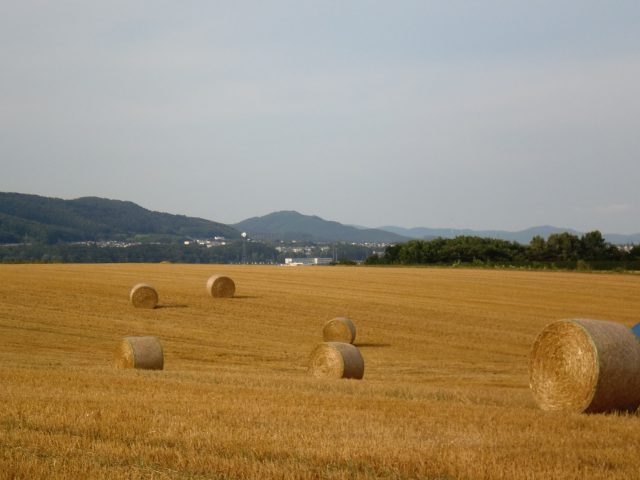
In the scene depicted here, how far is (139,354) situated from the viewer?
58.0 ft

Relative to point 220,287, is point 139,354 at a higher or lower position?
lower

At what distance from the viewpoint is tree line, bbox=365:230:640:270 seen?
72000 millimetres

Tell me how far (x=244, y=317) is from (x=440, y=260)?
45.5 metres

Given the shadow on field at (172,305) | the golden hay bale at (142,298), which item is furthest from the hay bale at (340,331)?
the golden hay bale at (142,298)

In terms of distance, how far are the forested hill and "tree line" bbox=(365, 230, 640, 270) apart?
191 feet

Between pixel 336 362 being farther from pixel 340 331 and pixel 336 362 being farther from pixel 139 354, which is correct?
pixel 340 331

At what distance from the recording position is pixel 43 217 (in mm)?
140875

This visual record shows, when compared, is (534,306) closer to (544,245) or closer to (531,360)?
(531,360)

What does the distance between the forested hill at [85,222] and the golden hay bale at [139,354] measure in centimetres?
9796

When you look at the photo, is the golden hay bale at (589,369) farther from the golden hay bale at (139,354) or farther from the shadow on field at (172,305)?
the shadow on field at (172,305)

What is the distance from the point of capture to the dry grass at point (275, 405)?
291 inches

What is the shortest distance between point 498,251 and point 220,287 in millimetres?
41927

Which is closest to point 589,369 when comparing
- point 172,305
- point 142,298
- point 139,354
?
point 139,354

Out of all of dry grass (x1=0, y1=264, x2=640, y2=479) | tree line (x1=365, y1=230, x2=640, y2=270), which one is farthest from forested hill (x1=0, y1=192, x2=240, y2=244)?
dry grass (x1=0, y1=264, x2=640, y2=479)
